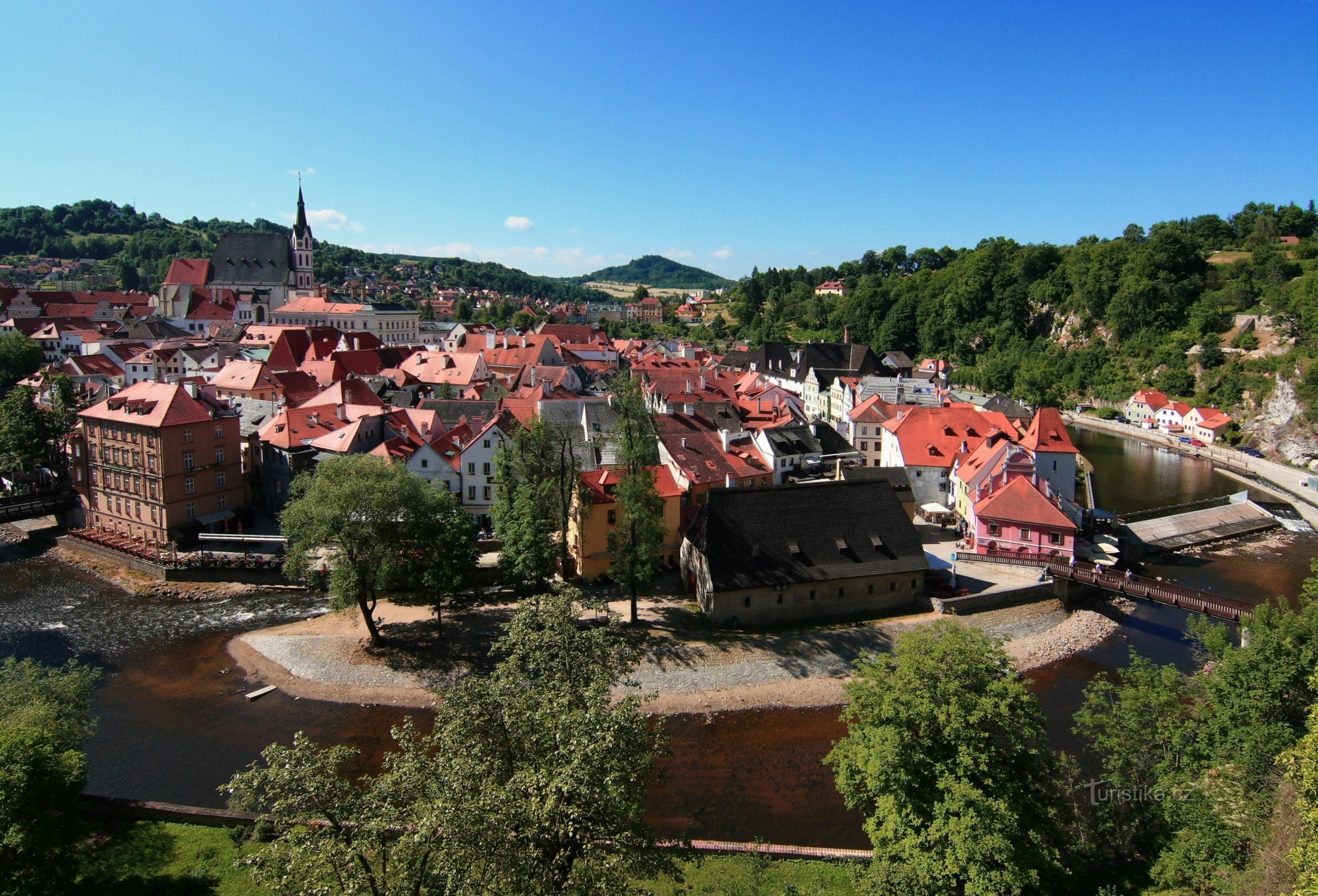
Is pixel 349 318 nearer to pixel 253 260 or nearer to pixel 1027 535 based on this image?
pixel 253 260

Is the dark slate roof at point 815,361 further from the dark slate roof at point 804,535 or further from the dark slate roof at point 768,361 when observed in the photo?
the dark slate roof at point 804,535

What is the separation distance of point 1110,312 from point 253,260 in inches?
4935

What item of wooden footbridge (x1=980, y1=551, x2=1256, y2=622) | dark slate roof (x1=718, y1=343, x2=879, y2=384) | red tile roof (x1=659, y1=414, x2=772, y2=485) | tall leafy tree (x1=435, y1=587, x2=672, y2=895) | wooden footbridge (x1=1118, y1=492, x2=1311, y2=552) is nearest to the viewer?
tall leafy tree (x1=435, y1=587, x2=672, y2=895)

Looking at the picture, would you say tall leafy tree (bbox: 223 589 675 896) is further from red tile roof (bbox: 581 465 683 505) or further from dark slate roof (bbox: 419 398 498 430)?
dark slate roof (bbox: 419 398 498 430)

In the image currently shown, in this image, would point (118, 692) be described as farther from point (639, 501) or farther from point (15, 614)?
point (639, 501)

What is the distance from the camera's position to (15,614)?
3472 cm

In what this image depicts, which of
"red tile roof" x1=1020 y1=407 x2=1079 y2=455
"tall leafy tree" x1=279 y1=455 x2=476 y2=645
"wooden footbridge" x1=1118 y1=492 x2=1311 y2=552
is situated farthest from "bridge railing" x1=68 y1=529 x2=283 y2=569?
"wooden footbridge" x1=1118 y1=492 x2=1311 y2=552

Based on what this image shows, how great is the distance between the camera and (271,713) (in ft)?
87.1

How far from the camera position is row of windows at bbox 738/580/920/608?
31828mm

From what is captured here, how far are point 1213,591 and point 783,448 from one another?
2266 centimetres

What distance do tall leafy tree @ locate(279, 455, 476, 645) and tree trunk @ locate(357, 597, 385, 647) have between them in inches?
1.9

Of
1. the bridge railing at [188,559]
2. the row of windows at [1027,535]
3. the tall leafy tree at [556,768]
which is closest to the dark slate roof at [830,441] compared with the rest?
the row of windows at [1027,535]

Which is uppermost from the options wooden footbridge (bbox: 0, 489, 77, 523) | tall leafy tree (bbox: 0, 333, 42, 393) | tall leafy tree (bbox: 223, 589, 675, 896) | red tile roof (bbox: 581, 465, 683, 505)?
tall leafy tree (bbox: 0, 333, 42, 393)

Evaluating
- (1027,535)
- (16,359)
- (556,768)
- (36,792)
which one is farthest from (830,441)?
(16,359)
